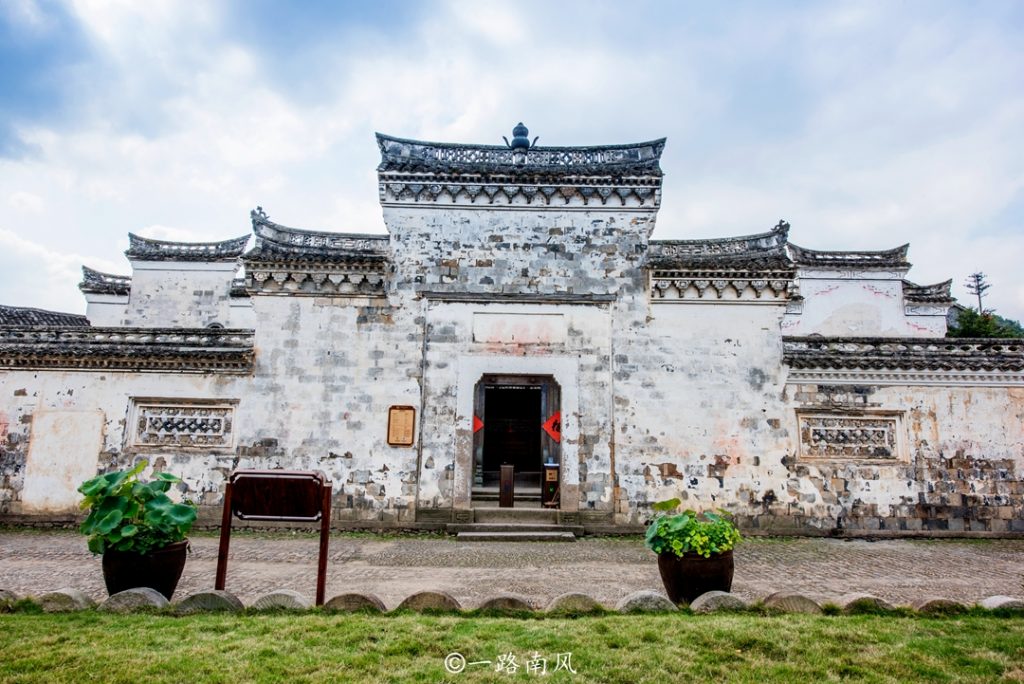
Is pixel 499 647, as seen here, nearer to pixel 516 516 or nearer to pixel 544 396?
pixel 516 516

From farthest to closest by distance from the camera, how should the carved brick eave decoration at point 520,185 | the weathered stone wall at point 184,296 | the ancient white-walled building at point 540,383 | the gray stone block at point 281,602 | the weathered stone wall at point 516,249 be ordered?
the weathered stone wall at point 184,296, the carved brick eave decoration at point 520,185, the weathered stone wall at point 516,249, the ancient white-walled building at point 540,383, the gray stone block at point 281,602

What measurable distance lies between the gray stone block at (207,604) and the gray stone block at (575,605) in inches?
110

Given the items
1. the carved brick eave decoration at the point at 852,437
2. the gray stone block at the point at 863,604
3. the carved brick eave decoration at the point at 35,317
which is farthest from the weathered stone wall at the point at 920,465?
the carved brick eave decoration at the point at 35,317

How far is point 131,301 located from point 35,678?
1974 cm

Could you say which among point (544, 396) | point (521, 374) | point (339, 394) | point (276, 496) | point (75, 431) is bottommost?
point (276, 496)

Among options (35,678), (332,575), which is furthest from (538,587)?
(35,678)

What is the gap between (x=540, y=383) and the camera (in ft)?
41.4

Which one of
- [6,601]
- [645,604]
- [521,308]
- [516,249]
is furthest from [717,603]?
[516,249]

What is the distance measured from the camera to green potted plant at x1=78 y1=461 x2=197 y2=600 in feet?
18.3

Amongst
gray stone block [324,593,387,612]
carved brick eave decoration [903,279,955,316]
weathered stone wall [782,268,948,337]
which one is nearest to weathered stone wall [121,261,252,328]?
gray stone block [324,593,387,612]

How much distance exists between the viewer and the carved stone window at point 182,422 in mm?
11773

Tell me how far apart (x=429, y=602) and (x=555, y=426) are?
276 inches

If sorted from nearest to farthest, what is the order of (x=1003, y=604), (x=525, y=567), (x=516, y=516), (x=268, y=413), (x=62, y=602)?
(x=62, y=602), (x=1003, y=604), (x=525, y=567), (x=516, y=516), (x=268, y=413)

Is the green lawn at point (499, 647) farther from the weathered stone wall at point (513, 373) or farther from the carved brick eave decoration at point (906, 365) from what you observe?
the carved brick eave decoration at point (906, 365)
